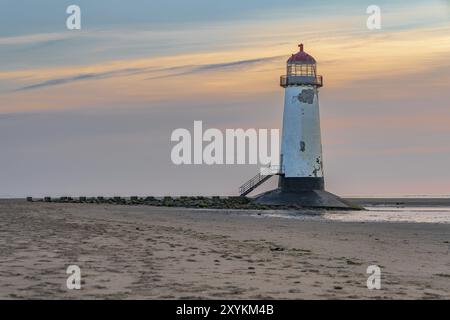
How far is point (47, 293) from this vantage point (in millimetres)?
9039

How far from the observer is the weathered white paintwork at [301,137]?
173ft

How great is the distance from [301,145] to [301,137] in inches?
23.8

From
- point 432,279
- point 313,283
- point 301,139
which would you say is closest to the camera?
point 313,283

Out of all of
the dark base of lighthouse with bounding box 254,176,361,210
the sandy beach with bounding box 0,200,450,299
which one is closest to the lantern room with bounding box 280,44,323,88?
the dark base of lighthouse with bounding box 254,176,361,210

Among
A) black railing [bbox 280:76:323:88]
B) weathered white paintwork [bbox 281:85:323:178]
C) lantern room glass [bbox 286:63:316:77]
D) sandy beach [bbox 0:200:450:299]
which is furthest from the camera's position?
lantern room glass [bbox 286:63:316:77]

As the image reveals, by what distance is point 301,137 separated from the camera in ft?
173

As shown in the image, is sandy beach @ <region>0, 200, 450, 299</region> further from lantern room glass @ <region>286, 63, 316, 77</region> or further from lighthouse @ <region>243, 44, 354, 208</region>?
lantern room glass @ <region>286, 63, 316, 77</region>

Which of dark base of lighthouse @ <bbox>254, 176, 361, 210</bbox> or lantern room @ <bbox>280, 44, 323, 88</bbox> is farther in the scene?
lantern room @ <bbox>280, 44, 323, 88</bbox>

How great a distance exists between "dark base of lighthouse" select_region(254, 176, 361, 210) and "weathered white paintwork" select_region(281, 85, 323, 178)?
1.86 ft

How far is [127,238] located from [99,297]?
831 cm

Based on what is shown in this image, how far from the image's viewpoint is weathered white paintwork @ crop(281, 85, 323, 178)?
52.7 meters

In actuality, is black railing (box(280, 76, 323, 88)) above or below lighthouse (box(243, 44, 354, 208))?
above
